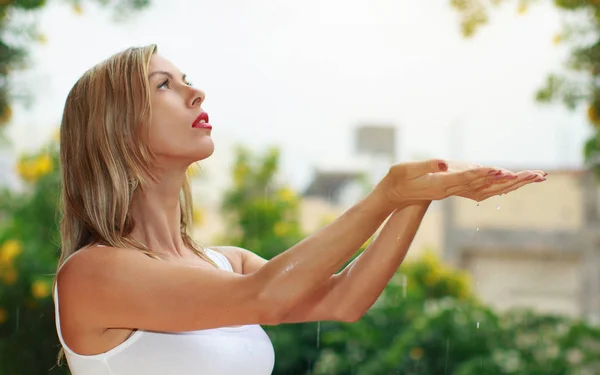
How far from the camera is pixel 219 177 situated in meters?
5.91

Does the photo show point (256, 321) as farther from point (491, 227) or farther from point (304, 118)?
point (491, 227)

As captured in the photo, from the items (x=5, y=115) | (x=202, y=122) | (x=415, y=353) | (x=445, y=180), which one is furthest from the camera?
(x=5, y=115)

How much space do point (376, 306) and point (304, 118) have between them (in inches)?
104

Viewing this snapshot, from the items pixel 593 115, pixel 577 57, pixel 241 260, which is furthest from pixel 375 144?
pixel 241 260

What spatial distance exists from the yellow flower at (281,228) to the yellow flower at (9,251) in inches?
54.4

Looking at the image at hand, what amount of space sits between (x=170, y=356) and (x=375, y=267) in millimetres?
365

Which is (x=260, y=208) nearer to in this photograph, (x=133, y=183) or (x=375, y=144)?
(x=375, y=144)

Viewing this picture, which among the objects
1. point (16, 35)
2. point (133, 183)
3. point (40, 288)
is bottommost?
point (40, 288)

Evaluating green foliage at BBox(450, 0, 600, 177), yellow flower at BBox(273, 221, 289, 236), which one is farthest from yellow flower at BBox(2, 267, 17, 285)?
green foliage at BBox(450, 0, 600, 177)

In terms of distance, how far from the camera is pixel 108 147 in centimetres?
126

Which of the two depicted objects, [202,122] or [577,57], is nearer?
[202,122]

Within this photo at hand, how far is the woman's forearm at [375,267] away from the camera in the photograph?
4.25ft

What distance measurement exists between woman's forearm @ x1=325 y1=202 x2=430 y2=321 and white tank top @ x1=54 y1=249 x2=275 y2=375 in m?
0.19

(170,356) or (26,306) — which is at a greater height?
(170,356)
